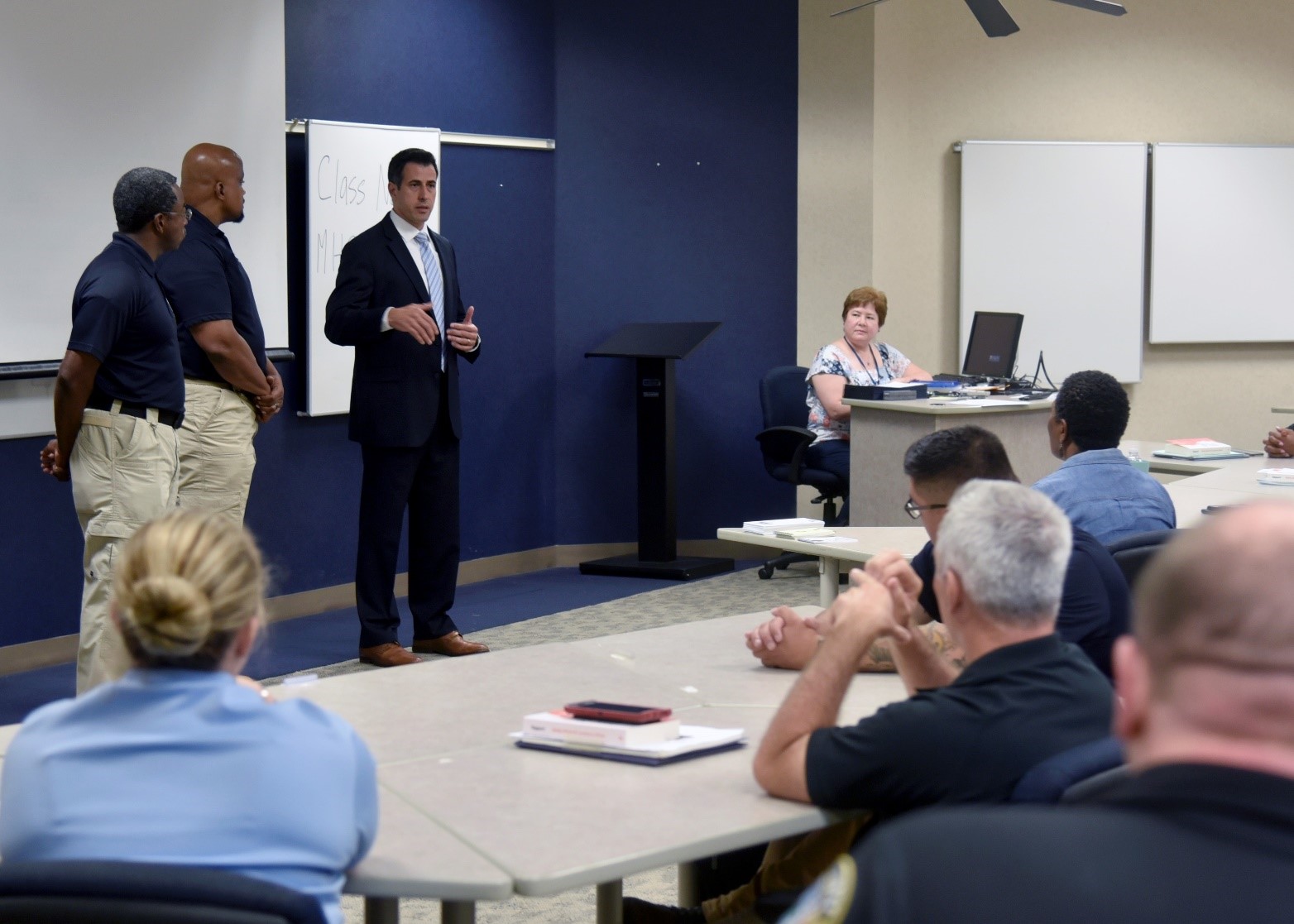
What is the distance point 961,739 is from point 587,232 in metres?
5.57

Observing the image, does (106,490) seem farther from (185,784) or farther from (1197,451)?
(1197,451)

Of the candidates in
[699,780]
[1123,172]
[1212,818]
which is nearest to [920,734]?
[699,780]

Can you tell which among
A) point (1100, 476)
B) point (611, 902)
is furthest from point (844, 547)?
point (611, 902)

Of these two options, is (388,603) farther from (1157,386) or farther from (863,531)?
(1157,386)

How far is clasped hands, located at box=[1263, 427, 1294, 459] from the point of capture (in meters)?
5.65

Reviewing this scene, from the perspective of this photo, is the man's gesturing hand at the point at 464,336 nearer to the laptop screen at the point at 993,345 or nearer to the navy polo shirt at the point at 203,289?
the navy polo shirt at the point at 203,289

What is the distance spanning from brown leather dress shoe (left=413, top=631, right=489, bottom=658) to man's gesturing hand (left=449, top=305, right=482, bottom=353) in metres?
1.06

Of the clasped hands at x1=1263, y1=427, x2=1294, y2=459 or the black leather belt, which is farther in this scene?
the clasped hands at x1=1263, y1=427, x2=1294, y2=459

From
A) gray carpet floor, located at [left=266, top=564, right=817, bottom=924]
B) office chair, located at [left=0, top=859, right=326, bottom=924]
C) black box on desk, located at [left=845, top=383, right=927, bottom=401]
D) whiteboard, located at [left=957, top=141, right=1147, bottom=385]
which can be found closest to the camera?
office chair, located at [left=0, top=859, right=326, bottom=924]

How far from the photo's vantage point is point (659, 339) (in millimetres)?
6918

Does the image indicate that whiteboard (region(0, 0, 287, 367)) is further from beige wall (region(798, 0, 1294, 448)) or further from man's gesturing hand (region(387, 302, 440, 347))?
beige wall (region(798, 0, 1294, 448))

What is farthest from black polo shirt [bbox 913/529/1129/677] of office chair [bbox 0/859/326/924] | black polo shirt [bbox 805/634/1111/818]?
office chair [bbox 0/859/326/924]

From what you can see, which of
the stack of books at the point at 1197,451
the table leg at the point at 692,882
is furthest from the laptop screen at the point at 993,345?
the table leg at the point at 692,882

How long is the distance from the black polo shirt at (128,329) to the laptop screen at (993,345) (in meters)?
3.96
